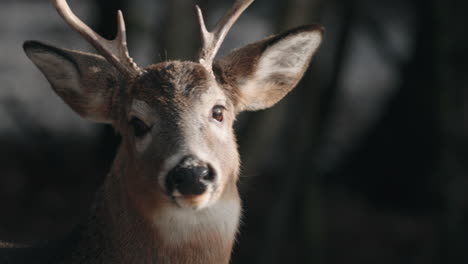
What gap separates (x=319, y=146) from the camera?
8.47 m

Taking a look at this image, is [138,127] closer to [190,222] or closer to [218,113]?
[218,113]

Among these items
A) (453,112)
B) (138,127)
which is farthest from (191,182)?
(453,112)

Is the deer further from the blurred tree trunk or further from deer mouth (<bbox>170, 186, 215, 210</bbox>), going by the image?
the blurred tree trunk

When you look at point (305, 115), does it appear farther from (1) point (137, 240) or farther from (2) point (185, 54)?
(1) point (137, 240)

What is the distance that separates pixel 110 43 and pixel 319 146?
403 centimetres

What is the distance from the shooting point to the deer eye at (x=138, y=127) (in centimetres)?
459

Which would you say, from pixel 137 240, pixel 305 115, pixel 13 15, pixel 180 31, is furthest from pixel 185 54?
pixel 13 15

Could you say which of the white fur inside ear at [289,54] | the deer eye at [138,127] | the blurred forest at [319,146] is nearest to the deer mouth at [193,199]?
the deer eye at [138,127]

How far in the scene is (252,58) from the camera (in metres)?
5.12

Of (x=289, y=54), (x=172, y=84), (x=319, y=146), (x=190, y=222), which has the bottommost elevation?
(x=319, y=146)

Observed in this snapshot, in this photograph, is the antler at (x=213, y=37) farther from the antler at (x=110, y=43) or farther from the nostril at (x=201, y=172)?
the nostril at (x=201, y=172)

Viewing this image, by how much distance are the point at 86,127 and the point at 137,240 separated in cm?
835

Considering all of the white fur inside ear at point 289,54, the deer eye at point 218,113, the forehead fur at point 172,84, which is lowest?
the deer eye at point 218,113

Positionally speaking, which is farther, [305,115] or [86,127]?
[86,127]
